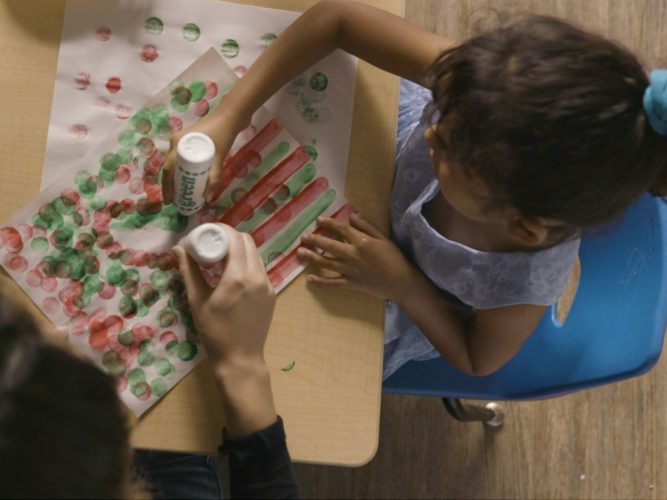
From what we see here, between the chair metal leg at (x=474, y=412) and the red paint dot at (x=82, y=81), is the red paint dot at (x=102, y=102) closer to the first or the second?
the red paint dot at (x=82, y=81)

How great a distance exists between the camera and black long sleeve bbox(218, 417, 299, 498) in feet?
2.40

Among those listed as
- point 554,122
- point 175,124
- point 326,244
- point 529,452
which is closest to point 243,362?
point 326,244

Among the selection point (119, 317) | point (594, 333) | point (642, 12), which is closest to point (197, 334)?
point (119, 317)

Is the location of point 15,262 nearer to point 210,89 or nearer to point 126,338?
point 126,338

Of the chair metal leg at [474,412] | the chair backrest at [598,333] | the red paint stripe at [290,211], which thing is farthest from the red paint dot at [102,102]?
the chair metal leg at [474,412]

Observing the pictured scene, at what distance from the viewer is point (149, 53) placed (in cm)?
82

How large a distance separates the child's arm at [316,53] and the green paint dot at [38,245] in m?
0.13

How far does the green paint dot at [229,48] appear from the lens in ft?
2.74

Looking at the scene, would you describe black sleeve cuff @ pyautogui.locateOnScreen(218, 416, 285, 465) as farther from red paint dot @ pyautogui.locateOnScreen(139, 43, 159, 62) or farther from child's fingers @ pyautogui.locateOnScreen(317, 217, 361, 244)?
red paint dot @ pyautogui.locateOnScreen(139, 43, 159, 62)

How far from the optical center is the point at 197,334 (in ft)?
2.53

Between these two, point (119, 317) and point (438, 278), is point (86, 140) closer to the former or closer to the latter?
point (119, 317)

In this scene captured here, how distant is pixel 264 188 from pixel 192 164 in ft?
0.37

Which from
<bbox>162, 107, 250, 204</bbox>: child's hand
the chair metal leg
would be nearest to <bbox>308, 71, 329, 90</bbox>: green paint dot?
<bbox>162, 107, 250, 204</bbox>: child's hand

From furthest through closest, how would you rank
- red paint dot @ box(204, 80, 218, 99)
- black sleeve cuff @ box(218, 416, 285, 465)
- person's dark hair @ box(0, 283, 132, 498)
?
red paint dot @ box(204, 80, 218, 99), black sleeve cuff @ box(218, 416, 285, 465), person's dark hair @ box(0, 283, 132, 498)
